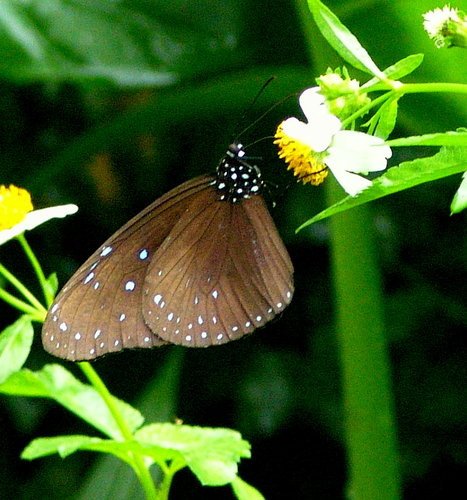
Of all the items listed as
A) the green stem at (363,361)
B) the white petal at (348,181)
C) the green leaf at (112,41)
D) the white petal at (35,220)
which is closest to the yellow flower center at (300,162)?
the white petal at (348,181)

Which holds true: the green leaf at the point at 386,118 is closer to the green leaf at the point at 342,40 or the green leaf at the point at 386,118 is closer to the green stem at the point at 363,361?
the green leaf at the point at 342,40

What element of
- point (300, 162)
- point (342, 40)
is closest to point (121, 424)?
point (300, 162)

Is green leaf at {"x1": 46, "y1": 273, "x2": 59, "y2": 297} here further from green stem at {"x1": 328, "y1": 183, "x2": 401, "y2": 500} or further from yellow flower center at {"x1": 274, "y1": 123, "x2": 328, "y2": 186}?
green stem at {"x1": 328, "y1": 183, "x2": 401, "y2": 500}

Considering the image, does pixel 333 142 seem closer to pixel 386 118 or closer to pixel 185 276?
pixel 386 118

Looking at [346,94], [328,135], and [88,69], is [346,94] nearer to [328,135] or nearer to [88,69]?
[328,135]

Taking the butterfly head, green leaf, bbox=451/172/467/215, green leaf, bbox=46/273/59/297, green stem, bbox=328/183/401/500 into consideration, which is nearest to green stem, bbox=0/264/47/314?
green leaf, bbox=46/273/59/297

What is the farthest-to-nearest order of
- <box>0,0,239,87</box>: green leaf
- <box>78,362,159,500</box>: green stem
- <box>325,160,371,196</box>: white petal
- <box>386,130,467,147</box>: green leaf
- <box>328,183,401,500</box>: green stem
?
1. <box>0,0,239,87</box>: green leaf
2. <box>328,183,401,500</box>: green stem
3. <box>78,362,159,500</box>: green stem
4. <box>325,160,371,196</box>: white petal
5. <box>386,130,467,147</box>: green leaf
